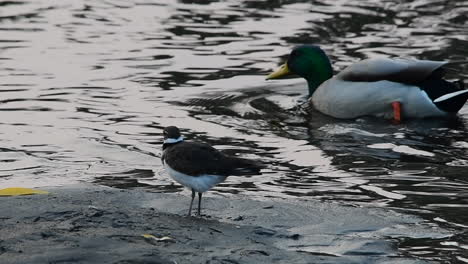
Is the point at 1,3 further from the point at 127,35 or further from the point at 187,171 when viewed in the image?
the point at 187,171

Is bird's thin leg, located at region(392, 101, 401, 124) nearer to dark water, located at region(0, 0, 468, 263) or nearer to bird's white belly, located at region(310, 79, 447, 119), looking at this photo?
bird's white belly, located at region(310, 79, 447, 119)

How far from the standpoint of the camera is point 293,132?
11.3 meters

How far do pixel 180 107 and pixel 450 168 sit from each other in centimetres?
346

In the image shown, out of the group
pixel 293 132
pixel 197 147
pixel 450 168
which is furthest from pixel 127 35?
pixel 197 147

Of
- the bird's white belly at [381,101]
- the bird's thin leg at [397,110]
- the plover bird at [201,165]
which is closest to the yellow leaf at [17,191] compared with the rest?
the plover bird at [201,165]

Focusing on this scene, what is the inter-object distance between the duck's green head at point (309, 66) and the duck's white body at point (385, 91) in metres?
0.81

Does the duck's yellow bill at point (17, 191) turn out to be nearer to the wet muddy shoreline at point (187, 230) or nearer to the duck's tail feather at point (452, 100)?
the wet muddy shoreline at point (187, 230)

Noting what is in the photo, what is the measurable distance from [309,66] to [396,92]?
1268mm

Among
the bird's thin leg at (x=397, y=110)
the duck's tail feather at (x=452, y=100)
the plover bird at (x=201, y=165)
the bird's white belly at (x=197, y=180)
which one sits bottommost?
the bird's thin leg at (x=397, y=110)

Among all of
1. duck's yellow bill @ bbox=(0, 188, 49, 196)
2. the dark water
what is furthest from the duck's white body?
duck's yellow bill @ bbox=(0, 188, 49, 196)

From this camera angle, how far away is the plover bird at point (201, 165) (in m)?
7.21

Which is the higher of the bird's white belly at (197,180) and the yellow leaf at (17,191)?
the bird's white belly at (197,180)

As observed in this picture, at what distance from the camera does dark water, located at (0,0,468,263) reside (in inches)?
356

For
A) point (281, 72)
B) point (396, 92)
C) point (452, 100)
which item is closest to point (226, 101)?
point (281, 72)
